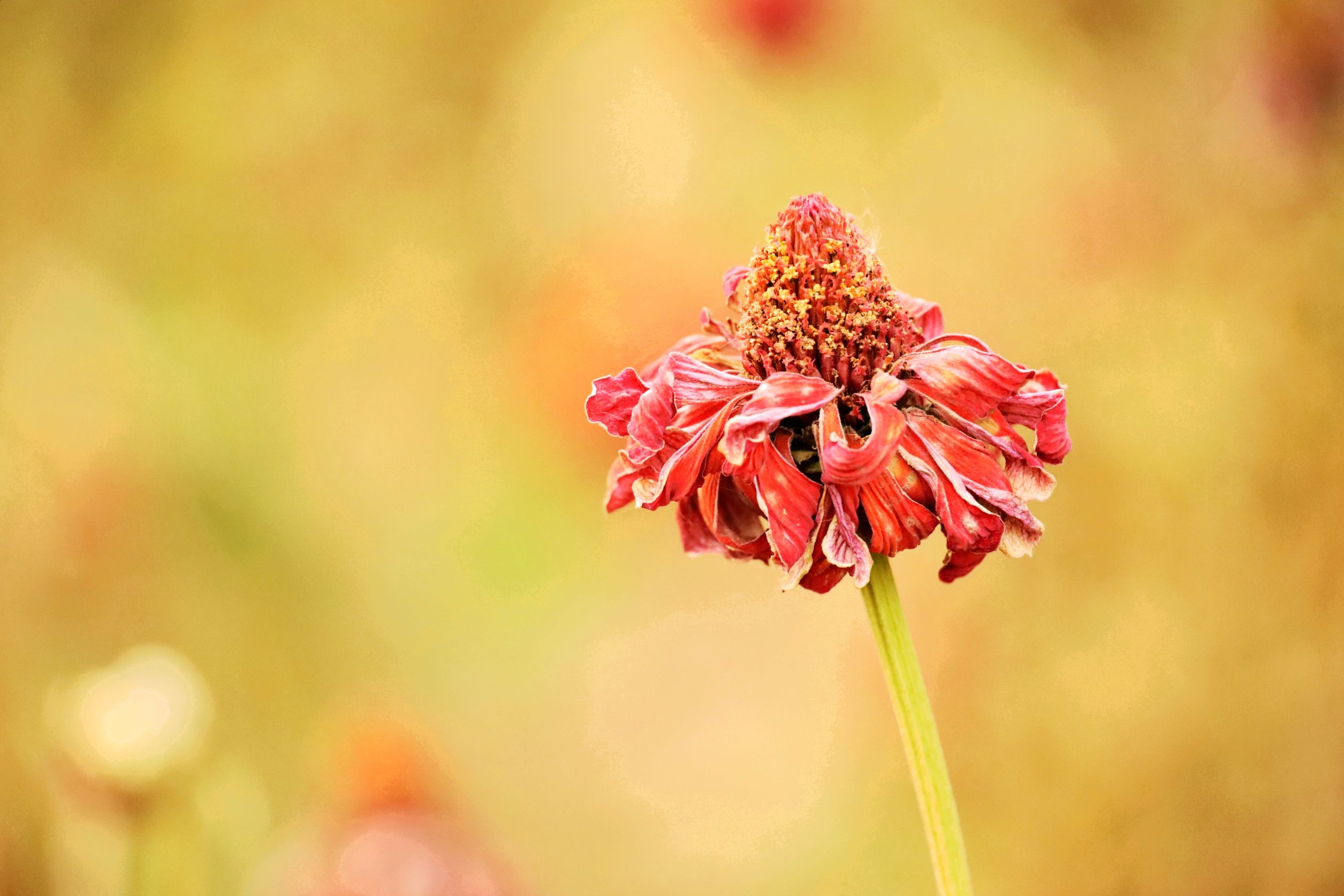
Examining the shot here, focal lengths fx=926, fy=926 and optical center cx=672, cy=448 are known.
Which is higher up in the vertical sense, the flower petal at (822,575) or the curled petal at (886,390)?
the curled petal at (886,390)

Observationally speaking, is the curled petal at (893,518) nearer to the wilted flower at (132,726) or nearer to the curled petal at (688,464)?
the curled petal at (688,464)

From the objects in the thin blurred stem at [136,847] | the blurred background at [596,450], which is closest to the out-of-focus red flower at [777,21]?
the blurred background at [596,450]

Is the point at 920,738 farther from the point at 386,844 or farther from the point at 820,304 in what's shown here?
the point at 386,844

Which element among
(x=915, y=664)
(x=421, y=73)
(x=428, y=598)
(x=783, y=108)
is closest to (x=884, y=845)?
(x=428, y=598)

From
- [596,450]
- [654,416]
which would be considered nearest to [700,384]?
[654,416]

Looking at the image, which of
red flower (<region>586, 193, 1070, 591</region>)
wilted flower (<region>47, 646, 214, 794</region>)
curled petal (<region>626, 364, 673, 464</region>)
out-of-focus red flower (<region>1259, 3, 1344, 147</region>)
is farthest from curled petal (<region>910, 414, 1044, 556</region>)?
out-of-focus red flower (<region>1259, 3, 1344, 147</region>)

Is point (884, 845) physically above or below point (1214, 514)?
below

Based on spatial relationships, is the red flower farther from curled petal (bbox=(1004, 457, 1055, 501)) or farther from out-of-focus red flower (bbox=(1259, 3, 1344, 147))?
out-of-focus red flower (bbox=(1259, 3, 1344, 147))

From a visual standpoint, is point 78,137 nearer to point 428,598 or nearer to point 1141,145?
point 428,598
